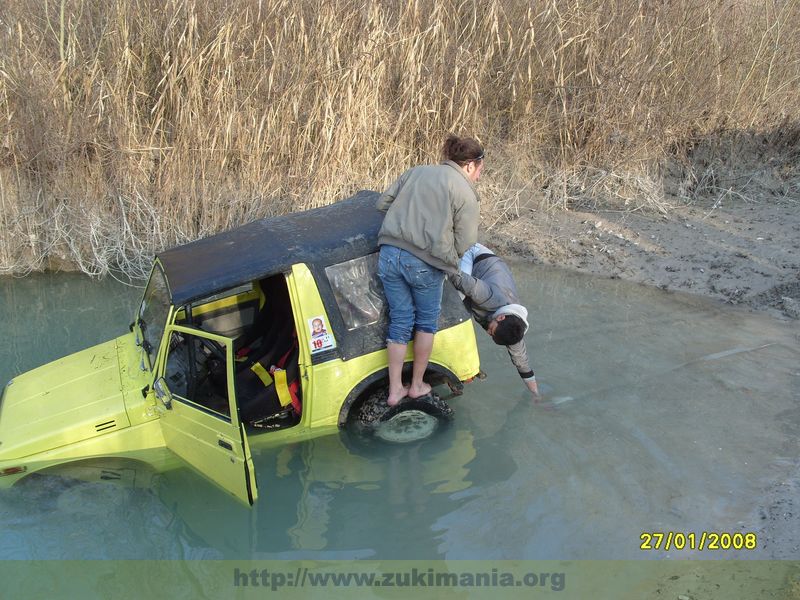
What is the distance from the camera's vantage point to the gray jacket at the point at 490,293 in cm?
530

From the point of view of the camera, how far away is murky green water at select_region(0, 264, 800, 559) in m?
4.45

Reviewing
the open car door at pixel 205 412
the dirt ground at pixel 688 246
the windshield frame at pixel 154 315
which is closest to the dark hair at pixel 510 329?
the open car door at pixel 205 412

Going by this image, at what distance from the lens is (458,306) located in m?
5.34

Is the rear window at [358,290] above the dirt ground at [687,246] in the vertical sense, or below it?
above

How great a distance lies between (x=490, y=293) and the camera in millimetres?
5371

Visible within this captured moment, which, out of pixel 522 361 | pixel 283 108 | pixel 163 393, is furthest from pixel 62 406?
pixel 283 108

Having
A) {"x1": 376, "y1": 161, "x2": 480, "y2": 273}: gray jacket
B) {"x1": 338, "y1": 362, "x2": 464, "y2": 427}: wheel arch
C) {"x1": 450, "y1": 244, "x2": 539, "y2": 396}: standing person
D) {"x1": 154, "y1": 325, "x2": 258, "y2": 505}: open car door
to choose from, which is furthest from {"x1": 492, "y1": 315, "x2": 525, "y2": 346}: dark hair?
{"x1": 154, "y1": 325, "x2": 258, "y2": 505}: open car door

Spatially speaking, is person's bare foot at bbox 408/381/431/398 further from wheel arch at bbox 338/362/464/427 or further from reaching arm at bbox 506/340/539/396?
reaching arm at bbox 506/340/539/396

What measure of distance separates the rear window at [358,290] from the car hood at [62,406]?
1.58 m

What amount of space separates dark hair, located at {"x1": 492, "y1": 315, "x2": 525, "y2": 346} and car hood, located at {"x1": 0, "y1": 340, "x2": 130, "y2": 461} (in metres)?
2.62

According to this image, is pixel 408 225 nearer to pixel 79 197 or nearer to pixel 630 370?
pixel 630 370

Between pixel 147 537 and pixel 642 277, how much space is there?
6348 millimetres

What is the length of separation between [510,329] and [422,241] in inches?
38.6

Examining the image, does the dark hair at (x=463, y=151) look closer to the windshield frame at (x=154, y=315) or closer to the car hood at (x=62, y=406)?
the windshield frame at (x=154, y=315)
